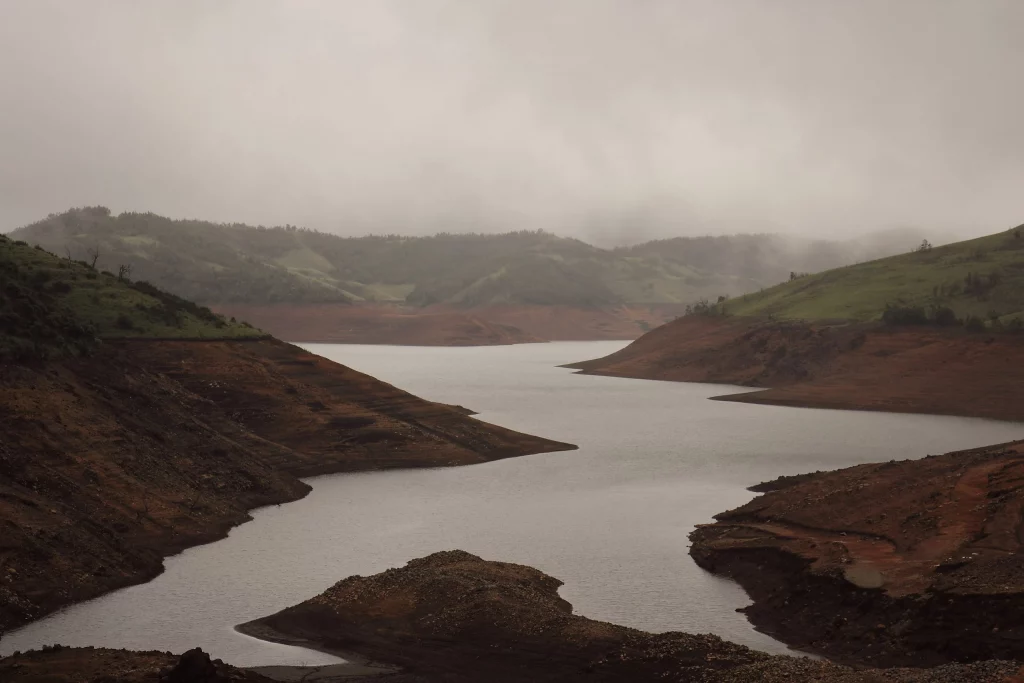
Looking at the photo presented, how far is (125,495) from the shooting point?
41.3 metres

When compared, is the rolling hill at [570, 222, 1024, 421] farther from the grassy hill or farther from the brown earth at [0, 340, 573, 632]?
the grassy hill

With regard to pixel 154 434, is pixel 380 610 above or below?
below

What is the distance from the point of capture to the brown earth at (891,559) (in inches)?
1089

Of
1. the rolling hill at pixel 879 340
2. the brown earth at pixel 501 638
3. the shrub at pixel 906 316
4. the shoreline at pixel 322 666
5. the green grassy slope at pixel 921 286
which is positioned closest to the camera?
the brown earth at pixel 501 638

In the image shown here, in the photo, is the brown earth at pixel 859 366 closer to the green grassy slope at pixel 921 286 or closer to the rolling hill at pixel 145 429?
the green grassy slope at pixel 921 286

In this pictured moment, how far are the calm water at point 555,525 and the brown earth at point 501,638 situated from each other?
168cm

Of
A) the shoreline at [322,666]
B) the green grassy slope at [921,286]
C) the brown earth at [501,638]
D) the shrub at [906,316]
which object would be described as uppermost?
the green grassy slope at [921,286]

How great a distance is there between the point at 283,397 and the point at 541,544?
2551 centimetres

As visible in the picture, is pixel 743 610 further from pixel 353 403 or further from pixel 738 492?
pixel 353 403

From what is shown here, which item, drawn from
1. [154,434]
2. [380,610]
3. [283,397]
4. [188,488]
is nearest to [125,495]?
[188,488]

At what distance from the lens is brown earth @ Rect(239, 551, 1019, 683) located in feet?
82.0

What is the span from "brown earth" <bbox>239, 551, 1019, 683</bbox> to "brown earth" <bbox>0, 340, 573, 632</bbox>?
7.79m

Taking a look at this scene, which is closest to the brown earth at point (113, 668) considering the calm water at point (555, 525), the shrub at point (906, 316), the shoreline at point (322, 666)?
the shoreline at point (322, 666)

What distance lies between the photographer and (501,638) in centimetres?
2877
